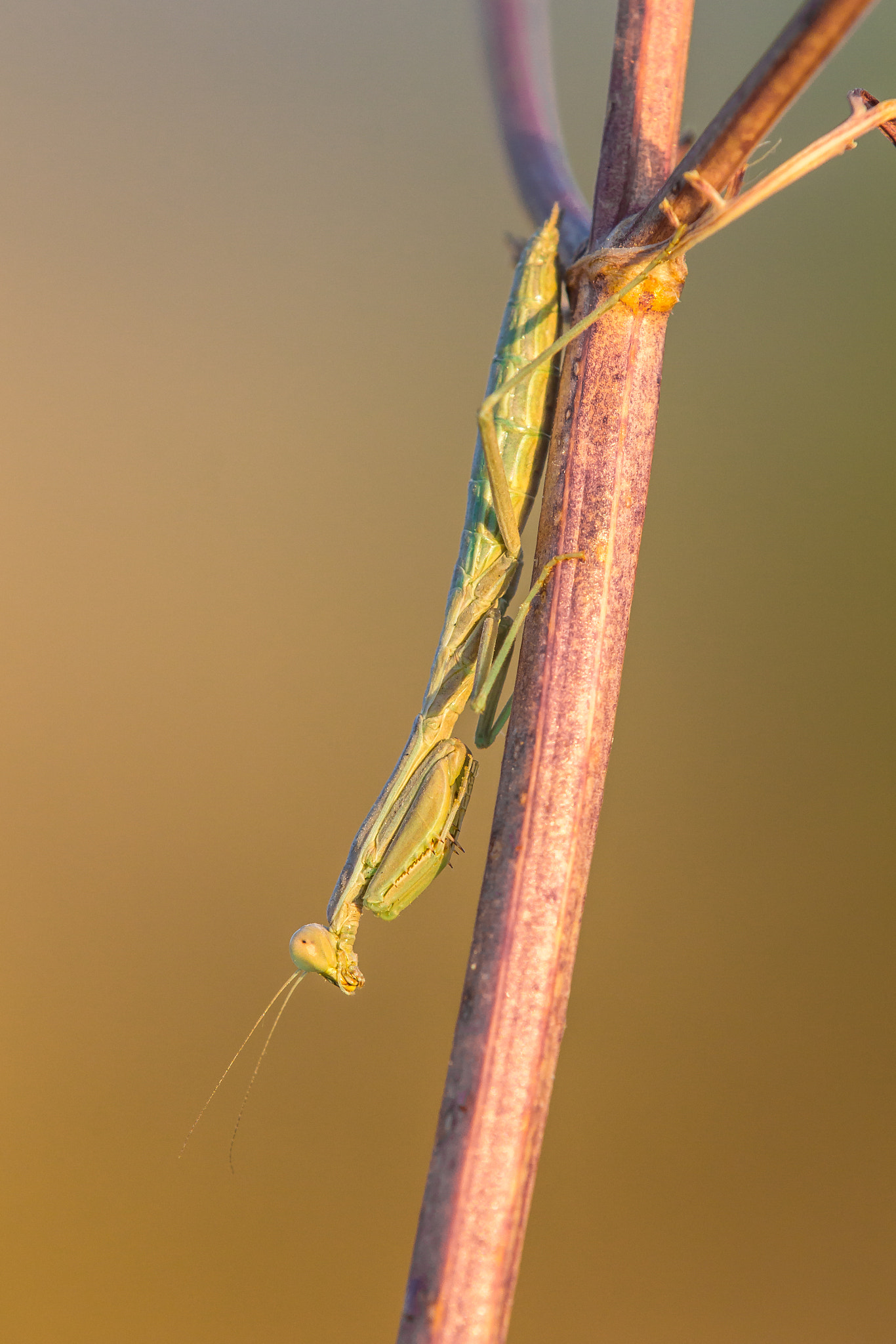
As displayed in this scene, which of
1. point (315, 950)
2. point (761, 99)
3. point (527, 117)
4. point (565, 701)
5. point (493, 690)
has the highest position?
point (527, 117)

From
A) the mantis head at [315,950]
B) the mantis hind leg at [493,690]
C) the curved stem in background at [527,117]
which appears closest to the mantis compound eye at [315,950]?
the mantis head at [315,950]

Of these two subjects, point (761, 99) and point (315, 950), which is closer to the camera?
point (761, 99)

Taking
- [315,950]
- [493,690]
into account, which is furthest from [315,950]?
[493,690]

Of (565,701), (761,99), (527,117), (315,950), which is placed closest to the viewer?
(761,99)

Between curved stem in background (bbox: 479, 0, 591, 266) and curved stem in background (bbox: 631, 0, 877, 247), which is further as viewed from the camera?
curved stem in background (bbox: 479, 0, 591, 266)

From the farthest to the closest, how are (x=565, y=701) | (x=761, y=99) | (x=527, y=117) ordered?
(x=527, y=117) → (x=565, y=701) → (x=761, y=99)

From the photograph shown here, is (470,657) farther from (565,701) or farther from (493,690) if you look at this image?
(565,701)

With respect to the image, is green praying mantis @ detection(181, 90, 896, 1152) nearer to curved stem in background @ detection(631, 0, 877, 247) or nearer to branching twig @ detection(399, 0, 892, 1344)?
branching twig @ detection(399, 0, 892, 1344)

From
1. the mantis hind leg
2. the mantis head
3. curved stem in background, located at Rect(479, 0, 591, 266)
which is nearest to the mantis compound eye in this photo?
the mantis head
